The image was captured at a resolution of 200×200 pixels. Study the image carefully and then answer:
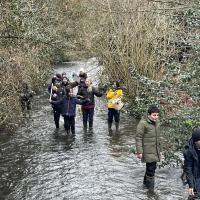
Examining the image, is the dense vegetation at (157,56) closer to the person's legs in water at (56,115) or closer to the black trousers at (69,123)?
the black trousers at (69,123)

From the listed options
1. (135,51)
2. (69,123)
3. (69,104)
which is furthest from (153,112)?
(135,51)

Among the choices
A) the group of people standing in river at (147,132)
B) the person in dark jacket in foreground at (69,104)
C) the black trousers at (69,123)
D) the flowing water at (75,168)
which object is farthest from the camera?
the black trousers at (69,123)

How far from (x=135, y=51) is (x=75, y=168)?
9.02 m

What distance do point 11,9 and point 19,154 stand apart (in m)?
4.39

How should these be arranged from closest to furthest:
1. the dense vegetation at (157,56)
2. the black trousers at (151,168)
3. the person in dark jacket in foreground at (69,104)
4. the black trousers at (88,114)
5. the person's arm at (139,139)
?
1. the person's arm at (139,139)
2. the black trousers at (151,168)
3. the dense vegetation at (157,56)
4. the person in dark jacket in foreground at (69,104)
5. the black trousers at (88,114)

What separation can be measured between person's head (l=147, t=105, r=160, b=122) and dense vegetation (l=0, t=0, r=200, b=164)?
1.09 metres

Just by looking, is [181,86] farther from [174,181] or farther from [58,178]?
[58,178]

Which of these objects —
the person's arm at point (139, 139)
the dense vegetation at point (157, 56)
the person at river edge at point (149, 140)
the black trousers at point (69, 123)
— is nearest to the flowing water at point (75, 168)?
the black trousers at point (69, 123)

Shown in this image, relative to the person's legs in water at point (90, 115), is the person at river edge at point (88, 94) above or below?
above

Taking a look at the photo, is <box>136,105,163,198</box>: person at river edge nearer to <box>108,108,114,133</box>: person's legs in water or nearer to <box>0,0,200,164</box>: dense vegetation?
<box>0,0,200,164</box>: dense vegetation

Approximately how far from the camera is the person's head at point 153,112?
1020 centimetres

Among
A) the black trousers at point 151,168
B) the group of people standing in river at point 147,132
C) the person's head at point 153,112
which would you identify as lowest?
the black trousers at point 151,168

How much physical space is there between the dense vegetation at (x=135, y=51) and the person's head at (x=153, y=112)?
109 cm

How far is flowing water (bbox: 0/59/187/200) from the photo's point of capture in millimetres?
10844
